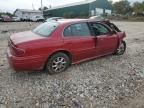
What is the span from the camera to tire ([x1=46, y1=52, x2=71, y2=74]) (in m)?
5.63

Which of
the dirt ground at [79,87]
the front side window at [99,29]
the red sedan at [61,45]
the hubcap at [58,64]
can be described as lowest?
the dirt ground at [79,87]

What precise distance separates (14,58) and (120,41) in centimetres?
392

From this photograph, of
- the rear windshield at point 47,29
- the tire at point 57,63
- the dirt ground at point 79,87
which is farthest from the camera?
the rear windshield at point 47,29

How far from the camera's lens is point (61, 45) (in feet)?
18.6

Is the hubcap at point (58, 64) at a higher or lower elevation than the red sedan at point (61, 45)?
lower

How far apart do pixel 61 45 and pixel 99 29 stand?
1.62m

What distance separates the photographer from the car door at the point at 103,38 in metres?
6.52

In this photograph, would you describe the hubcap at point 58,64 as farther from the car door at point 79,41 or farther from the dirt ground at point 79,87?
the car door at point 79,41

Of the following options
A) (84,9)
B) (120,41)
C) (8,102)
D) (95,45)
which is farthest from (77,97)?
(84,9)

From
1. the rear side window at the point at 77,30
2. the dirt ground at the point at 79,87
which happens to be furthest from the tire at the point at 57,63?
the rear side window at the point at 77,30

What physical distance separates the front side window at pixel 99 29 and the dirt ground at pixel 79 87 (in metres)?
1.01

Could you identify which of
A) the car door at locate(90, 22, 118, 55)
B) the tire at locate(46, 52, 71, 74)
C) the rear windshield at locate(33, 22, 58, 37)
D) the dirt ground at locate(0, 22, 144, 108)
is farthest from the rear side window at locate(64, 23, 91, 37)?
the dirt ground at locate(0, 22, 144, 108)

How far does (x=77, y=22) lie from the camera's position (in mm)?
6219

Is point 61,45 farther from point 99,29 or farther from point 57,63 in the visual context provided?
point 99,29
